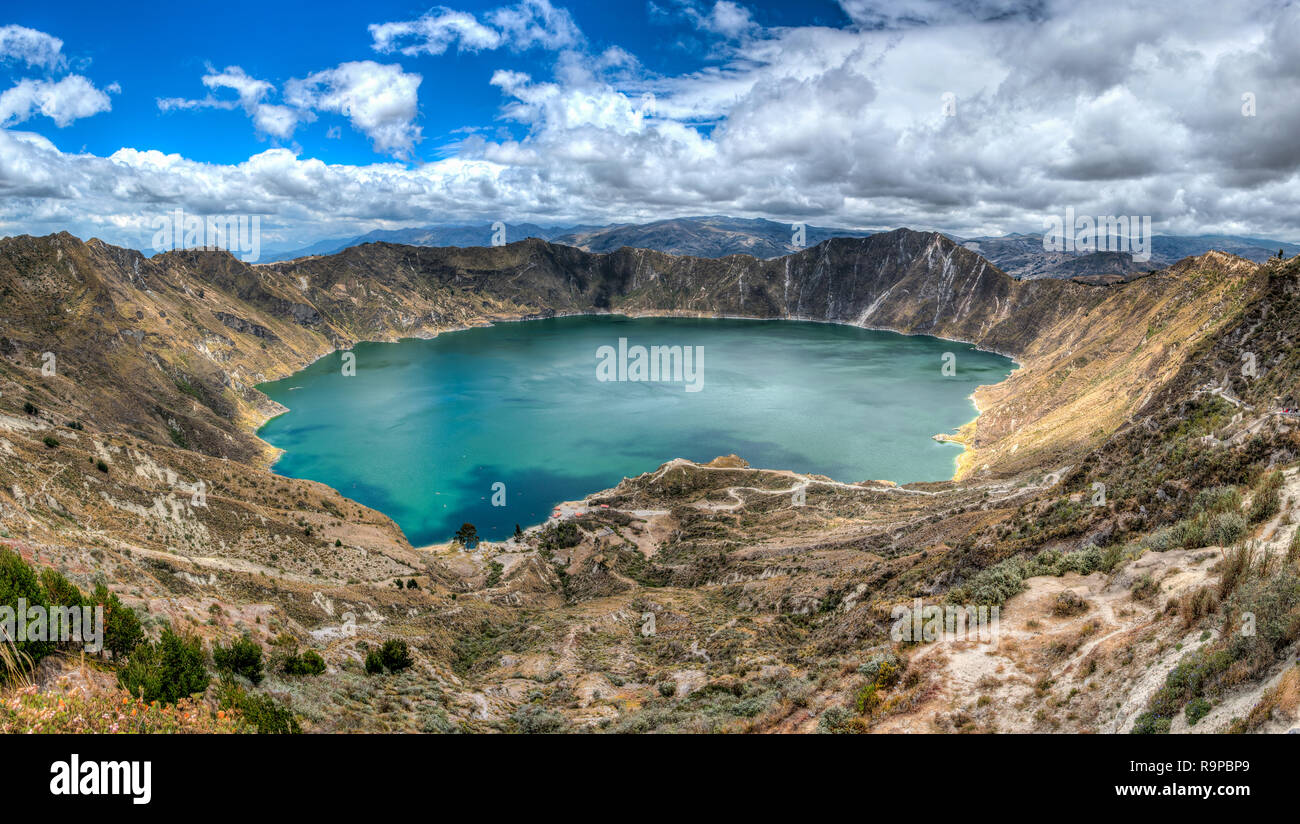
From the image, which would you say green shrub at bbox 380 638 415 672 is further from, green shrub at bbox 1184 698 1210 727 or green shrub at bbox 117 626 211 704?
green shrub at bbox 1184 698 1210 727

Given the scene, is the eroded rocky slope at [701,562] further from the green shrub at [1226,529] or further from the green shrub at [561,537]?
the green shrub at [561,537]

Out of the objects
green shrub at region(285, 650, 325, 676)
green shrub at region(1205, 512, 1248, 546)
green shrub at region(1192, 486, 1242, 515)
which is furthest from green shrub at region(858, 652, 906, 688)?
green shrub at region(285, 650, 325, 676)

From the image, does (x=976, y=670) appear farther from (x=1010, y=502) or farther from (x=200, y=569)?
(x=200, y=569)

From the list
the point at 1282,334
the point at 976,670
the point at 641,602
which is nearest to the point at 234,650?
the point at 976,670

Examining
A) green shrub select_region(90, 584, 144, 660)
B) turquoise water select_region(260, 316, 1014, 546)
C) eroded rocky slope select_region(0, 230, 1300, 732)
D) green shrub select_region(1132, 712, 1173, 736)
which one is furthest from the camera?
turquoise water select_region(260, 316, 1014, 546)

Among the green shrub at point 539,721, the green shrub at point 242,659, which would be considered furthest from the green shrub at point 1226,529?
the green shrub at point 242,659

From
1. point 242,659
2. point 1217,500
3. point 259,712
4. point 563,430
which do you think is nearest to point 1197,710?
point 1217,500

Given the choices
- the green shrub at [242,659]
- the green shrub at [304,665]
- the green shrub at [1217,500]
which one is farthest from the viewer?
the green shrub at [304,665]
